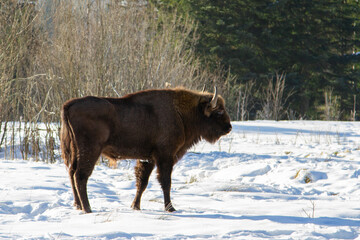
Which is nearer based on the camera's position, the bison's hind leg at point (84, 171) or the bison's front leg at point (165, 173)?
the bison's hind leg at point (84, 171)

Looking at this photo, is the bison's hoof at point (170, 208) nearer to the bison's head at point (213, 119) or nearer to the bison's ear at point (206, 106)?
the bison's head at point (213, 119)

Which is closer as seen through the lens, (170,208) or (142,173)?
(170,208)

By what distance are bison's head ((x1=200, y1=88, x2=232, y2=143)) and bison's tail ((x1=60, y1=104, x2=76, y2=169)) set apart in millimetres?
1824

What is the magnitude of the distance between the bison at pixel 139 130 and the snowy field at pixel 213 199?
50cm

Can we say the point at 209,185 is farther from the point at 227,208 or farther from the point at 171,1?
the point at 171,1

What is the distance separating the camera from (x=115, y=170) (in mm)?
9414

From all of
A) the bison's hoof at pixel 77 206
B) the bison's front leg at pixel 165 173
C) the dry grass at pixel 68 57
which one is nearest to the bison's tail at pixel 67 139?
the bison's hoof at pixel 77 206

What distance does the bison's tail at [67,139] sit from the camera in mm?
5387

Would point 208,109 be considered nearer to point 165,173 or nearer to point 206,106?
point 206,106

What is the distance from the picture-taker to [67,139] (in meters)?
5.59

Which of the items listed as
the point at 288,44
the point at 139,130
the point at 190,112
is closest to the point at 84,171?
the point at 139,130

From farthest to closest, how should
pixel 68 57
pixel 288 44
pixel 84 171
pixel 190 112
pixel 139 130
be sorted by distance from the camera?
pixel 288 44
pixel 68 57
pixel 190 112
pixel 139 130
pixel 84 171

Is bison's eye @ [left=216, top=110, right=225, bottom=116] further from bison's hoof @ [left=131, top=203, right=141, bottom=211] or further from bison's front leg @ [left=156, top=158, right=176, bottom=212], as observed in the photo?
bison's hoof @ [left=131, top=203, right=141, bottom=211]

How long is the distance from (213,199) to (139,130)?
1515 mm
